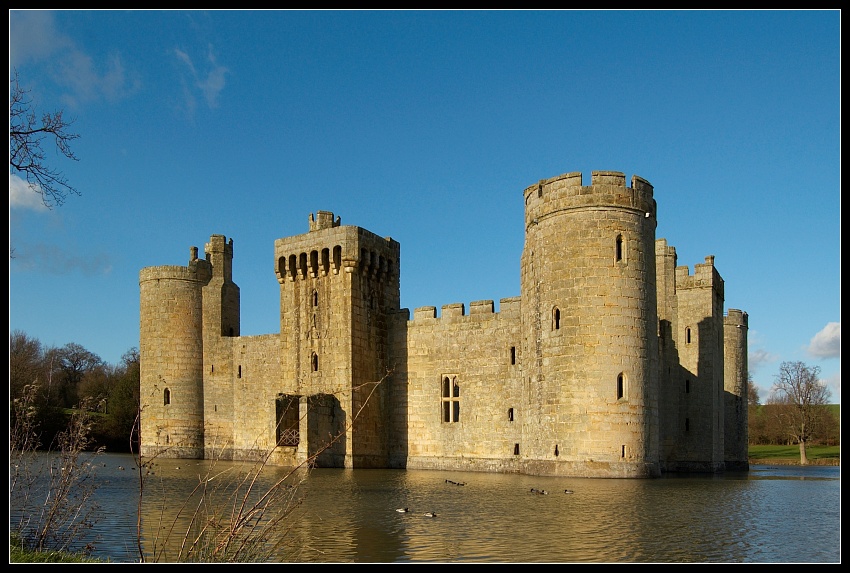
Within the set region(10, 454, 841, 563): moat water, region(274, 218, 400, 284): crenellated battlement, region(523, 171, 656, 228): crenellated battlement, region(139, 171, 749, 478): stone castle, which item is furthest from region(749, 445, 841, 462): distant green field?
region(523, 171, 656, 228): crenellated battlement

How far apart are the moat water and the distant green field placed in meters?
26.4

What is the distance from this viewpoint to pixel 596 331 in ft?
87.9

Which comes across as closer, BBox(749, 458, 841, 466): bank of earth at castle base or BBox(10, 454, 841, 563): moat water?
BBox(10, 454, 841, 563): moat water

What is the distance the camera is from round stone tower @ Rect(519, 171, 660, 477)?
2659cm

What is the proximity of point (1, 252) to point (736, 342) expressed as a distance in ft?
119

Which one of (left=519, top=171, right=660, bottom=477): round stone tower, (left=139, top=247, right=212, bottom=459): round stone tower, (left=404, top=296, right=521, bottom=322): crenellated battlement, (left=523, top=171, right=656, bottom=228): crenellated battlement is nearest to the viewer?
(left=519, top=171, right=660, bottom=477): round stone tower

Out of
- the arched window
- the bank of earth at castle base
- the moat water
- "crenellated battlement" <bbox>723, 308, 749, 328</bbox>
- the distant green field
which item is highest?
"crenellated battlement" <bbox>723, 308, 749, 328</bbox>

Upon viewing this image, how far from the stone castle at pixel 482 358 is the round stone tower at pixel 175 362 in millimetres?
72

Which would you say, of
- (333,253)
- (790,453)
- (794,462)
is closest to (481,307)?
(333,253)

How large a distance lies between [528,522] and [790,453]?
151 ft

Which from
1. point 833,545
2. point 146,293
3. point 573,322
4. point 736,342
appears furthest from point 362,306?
point 833,545

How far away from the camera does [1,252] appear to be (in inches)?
345

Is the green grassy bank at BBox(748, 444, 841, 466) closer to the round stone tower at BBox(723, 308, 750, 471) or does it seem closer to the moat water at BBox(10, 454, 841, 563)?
the round stone tower at BBox(723, 308, 750, 471)
